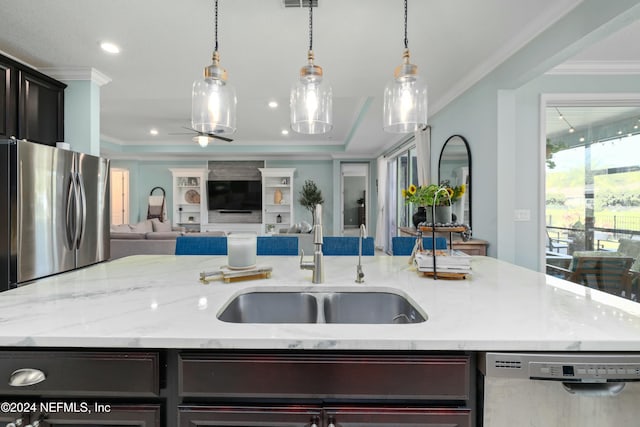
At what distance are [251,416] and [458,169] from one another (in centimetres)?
339

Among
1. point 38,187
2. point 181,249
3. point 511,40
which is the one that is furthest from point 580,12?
point 38,187

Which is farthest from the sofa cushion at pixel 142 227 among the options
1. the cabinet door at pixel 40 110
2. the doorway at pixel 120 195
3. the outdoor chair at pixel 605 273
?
the outdoor chair at pixel 605 273

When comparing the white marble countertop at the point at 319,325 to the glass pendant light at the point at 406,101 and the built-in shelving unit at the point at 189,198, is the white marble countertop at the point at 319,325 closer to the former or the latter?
→ the glass pendant light at the point at 406,101

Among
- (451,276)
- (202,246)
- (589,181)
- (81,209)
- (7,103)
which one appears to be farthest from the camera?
(589,181)

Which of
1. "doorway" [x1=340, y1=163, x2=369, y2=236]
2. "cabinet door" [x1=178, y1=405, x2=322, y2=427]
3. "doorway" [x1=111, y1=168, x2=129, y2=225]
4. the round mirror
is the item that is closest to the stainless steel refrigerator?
"cabinet door" [x1=178, y1=405, x2=322, y2=427]

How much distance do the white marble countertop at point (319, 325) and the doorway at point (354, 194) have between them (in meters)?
6.87

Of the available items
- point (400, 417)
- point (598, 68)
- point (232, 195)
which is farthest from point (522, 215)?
point (232, 195)

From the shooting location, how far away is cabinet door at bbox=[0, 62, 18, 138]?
8.71ft

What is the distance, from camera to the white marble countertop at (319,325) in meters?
0.82

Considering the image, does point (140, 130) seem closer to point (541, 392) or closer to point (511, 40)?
point (511, 40)

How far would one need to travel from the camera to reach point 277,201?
8273mm

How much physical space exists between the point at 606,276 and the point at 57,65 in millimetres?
5654

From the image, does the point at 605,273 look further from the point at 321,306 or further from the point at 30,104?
the point at 30,104

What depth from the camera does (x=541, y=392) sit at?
0.83 m
